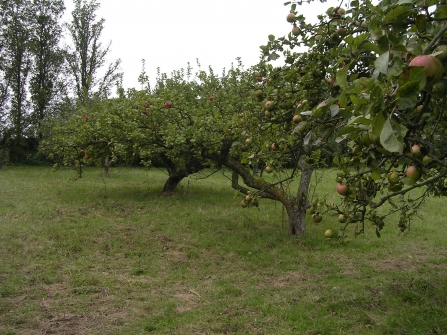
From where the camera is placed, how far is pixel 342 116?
1865 millimetres

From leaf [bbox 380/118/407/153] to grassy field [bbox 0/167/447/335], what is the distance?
1927 millimetres

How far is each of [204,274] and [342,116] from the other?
417 cm

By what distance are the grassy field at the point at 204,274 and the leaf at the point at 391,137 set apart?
1927 millimetres

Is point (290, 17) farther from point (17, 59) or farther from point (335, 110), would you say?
point (17, 59)

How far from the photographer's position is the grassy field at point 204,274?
157 inches

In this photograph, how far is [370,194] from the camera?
7.55 feet

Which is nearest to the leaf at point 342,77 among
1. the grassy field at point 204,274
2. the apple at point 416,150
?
the apple at point 416,150

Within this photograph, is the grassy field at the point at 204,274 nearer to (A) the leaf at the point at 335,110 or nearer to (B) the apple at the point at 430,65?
(A) the leaf at the point at 335,110

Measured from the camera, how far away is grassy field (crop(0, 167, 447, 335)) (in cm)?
399

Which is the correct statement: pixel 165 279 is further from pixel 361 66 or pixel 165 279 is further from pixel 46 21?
pixel 46 21

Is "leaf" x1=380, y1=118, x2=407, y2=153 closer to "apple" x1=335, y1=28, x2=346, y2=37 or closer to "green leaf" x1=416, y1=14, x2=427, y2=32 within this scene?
"green leaf" x1=416, y1=14, x2=427, y2=32

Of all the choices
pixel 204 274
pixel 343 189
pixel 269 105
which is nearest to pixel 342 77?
pixel 343 189

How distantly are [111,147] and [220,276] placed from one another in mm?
4074

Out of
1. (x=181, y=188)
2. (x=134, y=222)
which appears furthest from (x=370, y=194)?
(x=181, y=188)
